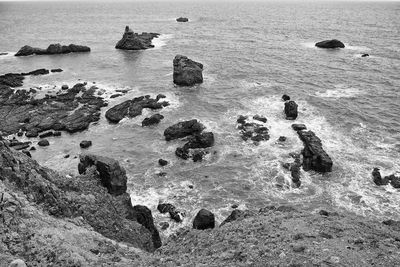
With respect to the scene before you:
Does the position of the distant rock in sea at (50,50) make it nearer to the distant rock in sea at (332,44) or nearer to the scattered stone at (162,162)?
the distant rock in sea at (332,44)

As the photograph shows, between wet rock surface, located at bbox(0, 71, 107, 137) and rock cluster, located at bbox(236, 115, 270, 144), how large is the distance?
2430cm

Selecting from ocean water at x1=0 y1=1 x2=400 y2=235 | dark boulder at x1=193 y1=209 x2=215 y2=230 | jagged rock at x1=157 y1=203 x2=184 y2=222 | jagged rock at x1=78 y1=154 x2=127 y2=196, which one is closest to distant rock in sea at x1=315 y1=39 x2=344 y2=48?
ocean water at x1=0 y1=1 x2=400 y2=235

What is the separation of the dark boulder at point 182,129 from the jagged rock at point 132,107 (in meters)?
10.0

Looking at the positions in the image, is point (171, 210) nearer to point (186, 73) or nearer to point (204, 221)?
point (204, 221)

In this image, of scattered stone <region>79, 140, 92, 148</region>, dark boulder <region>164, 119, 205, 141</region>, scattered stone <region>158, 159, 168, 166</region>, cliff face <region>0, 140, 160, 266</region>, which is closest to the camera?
cliff face <region>0, 140, 160, 266</region>

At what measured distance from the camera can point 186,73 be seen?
74.2m

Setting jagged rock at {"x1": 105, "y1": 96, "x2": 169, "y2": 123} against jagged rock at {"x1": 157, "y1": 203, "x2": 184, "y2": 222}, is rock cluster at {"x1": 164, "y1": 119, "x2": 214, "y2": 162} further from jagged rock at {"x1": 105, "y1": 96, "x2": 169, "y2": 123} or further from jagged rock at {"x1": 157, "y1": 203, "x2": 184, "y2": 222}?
jagged rock at {"x1": 105, "y1": 96, "x2": 169, "y2": 123}

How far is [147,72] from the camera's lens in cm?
8575

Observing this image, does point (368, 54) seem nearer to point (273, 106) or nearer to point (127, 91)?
point (273, 106)

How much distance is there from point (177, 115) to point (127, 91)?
16473 millimetres

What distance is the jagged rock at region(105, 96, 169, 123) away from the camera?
59.0 meters

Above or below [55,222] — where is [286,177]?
below

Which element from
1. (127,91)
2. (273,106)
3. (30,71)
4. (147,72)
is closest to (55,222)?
(273,106)

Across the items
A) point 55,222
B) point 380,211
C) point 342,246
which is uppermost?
point 55,222
